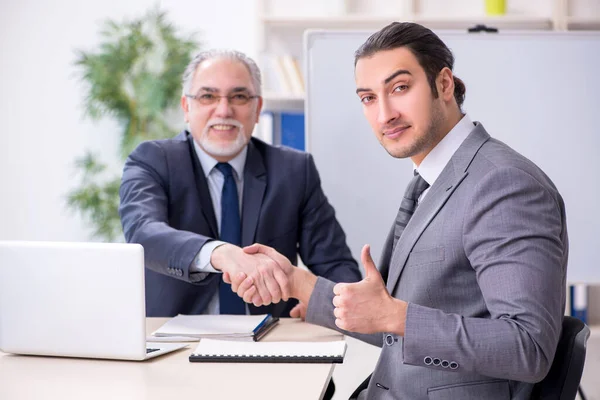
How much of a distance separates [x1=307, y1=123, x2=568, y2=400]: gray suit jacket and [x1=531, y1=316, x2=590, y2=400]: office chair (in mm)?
50

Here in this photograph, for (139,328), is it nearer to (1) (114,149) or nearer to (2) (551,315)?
(2) (551,315)

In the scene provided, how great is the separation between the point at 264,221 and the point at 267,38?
6.46ft

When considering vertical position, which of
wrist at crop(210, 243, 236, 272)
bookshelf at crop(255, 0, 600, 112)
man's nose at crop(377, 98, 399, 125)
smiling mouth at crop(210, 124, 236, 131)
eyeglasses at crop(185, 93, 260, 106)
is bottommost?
wrist at crop(210, 243, 236, 272)

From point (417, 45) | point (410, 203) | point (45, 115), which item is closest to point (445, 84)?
point (417, 45)

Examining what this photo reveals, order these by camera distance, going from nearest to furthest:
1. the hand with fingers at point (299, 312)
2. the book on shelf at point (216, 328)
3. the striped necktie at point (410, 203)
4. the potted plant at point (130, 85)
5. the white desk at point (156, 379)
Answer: the white desk at point (156, 379)
the striped necktie at point (410, 203)
the book on shelf at point (216, 328)
the hand with fingers at point (299, 312)
the potted plant at point (130, 85)

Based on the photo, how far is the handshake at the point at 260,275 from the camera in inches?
74.2

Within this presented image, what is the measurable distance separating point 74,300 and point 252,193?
1.03m

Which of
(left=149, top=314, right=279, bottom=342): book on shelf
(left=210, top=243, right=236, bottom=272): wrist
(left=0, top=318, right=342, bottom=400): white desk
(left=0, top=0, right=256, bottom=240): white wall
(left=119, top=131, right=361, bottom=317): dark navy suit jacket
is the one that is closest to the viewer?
(left=0, top=318, right=342, bottom=400): white desk

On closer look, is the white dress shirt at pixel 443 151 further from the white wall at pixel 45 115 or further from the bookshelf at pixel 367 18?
the white wall at pixel 45 115

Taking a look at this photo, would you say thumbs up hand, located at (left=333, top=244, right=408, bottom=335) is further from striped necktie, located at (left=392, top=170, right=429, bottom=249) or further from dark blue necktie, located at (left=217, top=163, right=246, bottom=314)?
dark blue necktie, located at (left=217, top=163, right=246, bottom=314)

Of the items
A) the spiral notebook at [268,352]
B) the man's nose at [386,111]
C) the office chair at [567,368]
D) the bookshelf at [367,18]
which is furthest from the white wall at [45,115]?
the office chair at [567,368]

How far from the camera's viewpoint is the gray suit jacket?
4.28 ft

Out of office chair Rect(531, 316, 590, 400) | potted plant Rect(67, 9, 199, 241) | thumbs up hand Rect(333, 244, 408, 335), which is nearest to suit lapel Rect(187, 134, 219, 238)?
thumbs up hand Rect(333, 244, 408, 335)

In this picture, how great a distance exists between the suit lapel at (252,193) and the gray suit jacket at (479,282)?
39.5 inches
